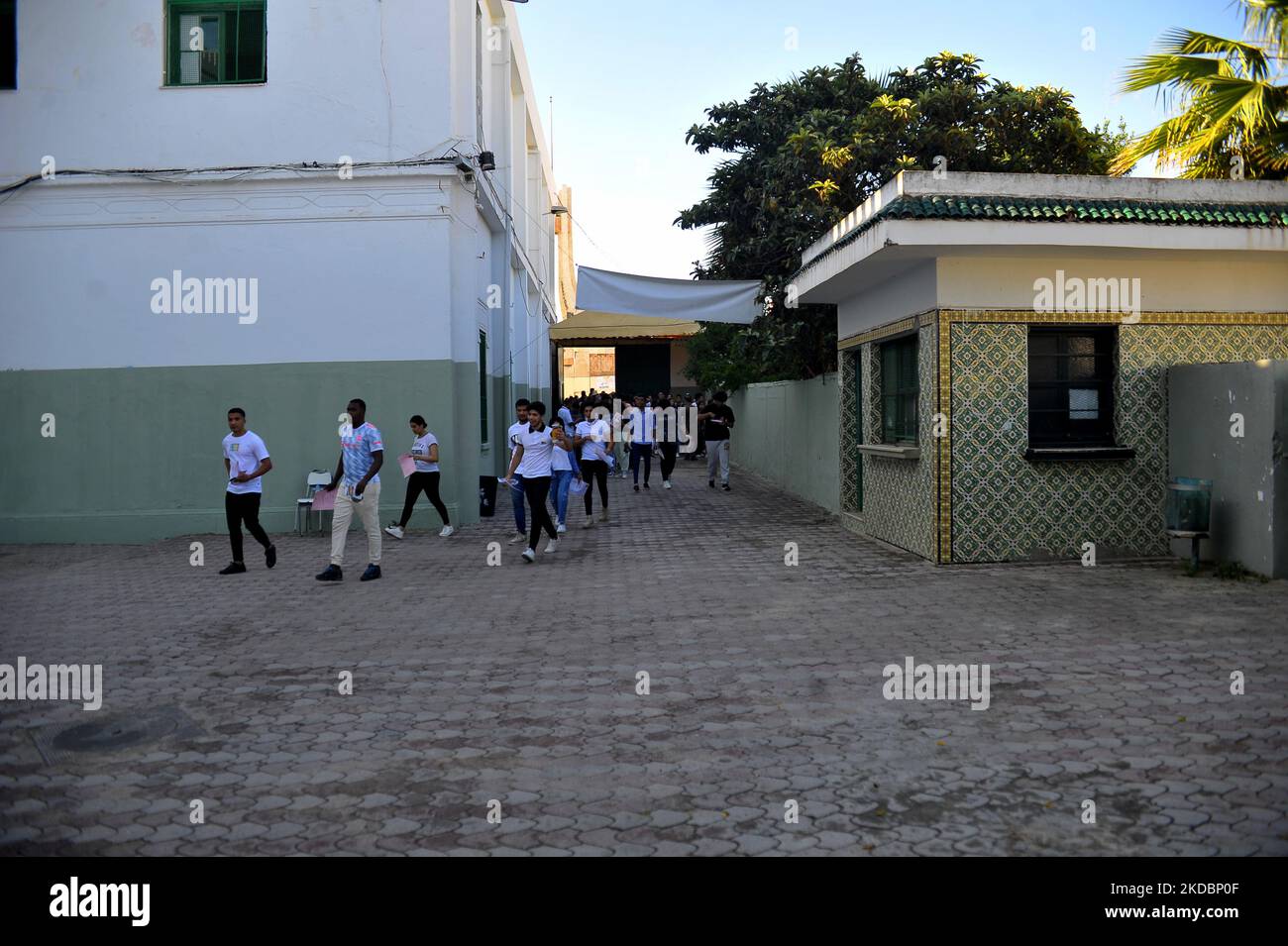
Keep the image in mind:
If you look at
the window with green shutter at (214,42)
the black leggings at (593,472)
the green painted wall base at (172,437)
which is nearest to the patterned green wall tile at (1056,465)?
the black leggings at (593,472)

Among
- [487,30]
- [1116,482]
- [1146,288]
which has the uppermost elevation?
[487,30]

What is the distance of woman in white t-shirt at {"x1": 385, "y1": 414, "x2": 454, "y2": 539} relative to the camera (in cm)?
→ 1392

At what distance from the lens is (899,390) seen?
12.9 meters

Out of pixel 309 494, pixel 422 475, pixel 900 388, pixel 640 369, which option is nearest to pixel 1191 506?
pixel 900 388

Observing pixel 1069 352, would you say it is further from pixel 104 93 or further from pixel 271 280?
pixel 104 93

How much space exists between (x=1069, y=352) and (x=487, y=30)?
12.7 meters

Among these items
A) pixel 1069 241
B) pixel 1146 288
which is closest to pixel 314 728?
pixel 1069 241

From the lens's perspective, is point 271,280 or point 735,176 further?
point 735,176

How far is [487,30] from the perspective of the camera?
1948 centimetres

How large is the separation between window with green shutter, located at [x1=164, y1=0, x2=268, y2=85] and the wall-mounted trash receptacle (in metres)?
12.6

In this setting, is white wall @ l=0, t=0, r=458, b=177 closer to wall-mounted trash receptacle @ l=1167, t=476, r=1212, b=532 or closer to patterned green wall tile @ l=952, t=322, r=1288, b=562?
patterned green wall tile @ l=952, t=322, r=1288, b=562

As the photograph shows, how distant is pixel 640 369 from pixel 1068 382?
2384cm

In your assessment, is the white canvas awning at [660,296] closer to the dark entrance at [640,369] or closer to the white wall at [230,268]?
the white wall at [230,268]

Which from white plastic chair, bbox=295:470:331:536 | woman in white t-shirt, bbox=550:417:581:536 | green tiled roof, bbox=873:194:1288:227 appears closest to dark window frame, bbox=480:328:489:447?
white plastic chair, bbox=295:470:331:536
